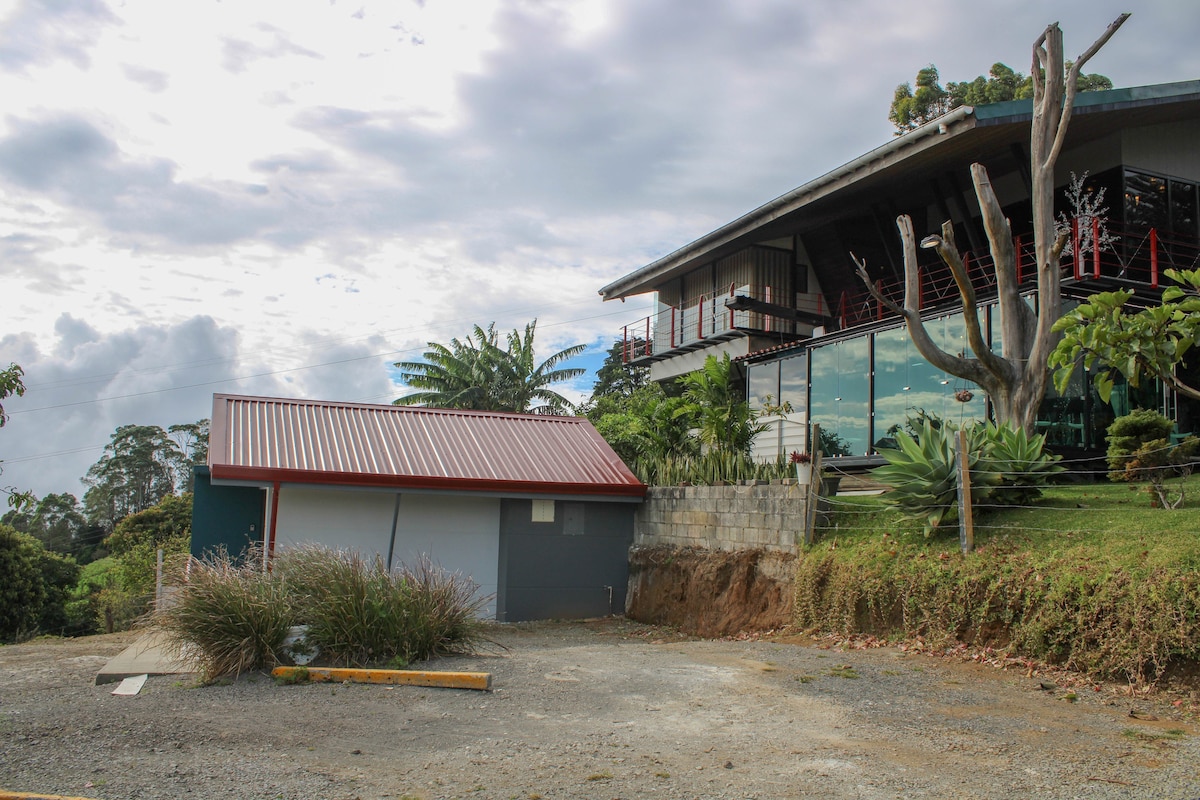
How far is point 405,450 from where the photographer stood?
15.7 meters

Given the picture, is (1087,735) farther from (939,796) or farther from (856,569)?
(856,569)

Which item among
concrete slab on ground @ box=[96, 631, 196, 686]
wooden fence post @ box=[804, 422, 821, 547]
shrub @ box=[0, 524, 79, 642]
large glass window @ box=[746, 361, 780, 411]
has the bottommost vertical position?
shrub @ box=[0, 524, 79, 642]

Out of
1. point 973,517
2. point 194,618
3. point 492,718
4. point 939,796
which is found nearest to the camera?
point 939,796

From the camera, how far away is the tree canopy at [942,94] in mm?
28328

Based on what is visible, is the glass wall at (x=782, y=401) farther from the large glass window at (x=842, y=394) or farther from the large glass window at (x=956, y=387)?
the large glass window at (x=956, y=387)

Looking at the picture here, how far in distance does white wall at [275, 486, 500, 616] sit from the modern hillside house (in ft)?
18.0

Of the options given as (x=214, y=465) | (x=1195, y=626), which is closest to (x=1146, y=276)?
Result: (x=1195, y=626)

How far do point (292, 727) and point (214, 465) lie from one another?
26.8 ft

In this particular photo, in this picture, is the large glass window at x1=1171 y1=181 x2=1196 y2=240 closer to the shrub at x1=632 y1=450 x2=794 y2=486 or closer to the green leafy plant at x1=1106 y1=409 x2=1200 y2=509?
the green leafy plant at x1=1106 y1=409 x2=1200 y2=509

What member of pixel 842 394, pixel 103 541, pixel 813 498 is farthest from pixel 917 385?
pixel 103 541

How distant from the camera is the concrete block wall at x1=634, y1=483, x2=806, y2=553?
1225 centimetres

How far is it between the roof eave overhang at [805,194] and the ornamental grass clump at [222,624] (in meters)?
13.0

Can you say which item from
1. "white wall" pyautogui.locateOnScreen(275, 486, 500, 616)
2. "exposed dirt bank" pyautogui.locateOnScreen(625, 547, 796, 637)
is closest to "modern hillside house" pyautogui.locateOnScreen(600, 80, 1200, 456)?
"exposed dirt bank" pyautogui.locateOnScreen(625, 547, 796, 637)

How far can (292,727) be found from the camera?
6273 millimetres
